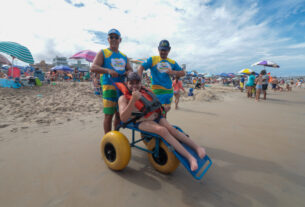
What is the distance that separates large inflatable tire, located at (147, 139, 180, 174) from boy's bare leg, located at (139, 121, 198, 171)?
0.52 ft

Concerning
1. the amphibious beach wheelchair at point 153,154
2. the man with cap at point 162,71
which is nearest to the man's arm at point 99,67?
the man with cap at point 162,71

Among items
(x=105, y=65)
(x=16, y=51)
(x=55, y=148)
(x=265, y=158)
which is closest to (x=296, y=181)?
(x=265, y=158)

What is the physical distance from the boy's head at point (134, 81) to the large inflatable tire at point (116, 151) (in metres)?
0.70

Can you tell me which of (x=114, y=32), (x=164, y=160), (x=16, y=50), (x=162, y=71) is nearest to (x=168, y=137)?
(x=164, y=160)

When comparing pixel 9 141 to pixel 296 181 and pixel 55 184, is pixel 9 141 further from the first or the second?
pixel 296 181

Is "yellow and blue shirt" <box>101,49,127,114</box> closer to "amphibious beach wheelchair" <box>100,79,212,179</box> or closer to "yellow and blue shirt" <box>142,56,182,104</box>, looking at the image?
"amphibious beach wheelchair" <box>100,79,212,179</box>

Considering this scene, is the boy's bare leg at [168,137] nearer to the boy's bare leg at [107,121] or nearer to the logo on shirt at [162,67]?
the boy's bare leg at [107,121]

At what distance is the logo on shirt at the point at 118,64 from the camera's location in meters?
2.59

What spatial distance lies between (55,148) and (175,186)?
2185 millimetres

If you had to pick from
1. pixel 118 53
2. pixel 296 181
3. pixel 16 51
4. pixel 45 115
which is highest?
pixel 16 51

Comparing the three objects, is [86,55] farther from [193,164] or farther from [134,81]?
[193,164]

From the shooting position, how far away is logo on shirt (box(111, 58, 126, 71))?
2586mm

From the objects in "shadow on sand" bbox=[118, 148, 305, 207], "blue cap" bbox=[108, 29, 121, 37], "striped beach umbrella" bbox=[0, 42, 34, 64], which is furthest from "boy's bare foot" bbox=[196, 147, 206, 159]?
"striped beach umbrella" bbox=[0, 42, 34, 64]

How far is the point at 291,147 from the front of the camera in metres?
2.94
